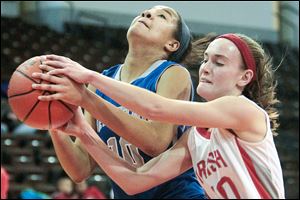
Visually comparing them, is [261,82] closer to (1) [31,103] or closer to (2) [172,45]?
(2) [172,45]

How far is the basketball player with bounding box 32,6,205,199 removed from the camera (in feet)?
8.28

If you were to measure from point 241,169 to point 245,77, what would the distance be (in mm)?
386

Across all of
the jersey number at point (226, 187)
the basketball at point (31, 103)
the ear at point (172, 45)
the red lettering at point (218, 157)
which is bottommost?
the jersey number at point (226, 187)

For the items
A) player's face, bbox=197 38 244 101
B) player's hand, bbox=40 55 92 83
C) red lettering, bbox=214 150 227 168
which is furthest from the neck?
red lettering, bbox=214 150 227 168

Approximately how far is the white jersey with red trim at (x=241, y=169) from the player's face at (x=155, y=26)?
2.32 feet

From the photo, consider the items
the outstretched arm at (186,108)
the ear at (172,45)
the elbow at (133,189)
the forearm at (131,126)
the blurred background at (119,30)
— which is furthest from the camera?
the blurred background at (119,30)

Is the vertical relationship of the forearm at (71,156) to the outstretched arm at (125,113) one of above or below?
below

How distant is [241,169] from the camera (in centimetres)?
215

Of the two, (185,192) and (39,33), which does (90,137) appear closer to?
(185,192)

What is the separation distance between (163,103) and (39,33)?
35.6 ft

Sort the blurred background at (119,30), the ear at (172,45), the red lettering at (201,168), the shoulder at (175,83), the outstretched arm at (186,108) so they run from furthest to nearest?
1. the blurred background at (119,30)
2. the ear at (172,45)
3. the shoulder at (175,83)
4. the red lettering at (201,168)
5. the outstretched arm at (186,108)

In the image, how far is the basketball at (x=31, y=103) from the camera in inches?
88.0

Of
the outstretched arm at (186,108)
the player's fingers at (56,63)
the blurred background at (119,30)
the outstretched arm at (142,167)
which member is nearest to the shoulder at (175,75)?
the outstretched arm at (142,167)

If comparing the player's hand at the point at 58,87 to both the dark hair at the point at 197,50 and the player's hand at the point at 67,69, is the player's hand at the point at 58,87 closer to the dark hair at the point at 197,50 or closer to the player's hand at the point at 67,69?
the player's hand at the point at 67,69
